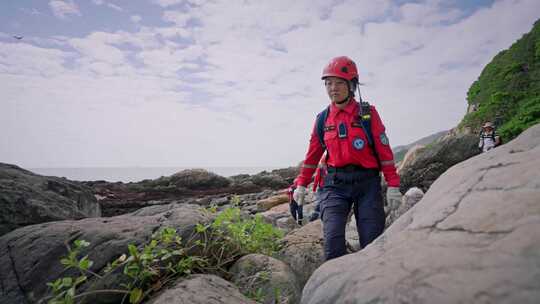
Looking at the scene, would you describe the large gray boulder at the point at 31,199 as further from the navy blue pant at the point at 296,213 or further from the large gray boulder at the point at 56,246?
the navy blue pant at the point at 296,213

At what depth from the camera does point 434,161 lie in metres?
7.65

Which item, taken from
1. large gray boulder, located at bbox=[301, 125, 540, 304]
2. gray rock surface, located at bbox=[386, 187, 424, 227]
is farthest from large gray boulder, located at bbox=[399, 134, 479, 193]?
large gray boulder, located at bbox=[301, 125, 540, 304]

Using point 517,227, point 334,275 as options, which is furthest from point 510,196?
point 334,275

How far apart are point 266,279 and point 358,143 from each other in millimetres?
1854

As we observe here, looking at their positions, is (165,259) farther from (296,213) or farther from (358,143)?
(296,213)

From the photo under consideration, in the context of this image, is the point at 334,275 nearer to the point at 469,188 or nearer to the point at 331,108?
the point at 469,188

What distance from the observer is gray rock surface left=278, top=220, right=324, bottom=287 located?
3.51m

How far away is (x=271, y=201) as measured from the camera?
1365 centimetres

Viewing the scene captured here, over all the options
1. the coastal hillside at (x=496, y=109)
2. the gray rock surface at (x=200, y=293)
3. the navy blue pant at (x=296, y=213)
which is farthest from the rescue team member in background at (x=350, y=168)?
the navy blue pant at (x=296, y=213)

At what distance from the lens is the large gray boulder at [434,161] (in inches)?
298

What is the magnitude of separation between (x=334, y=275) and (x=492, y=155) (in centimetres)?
130

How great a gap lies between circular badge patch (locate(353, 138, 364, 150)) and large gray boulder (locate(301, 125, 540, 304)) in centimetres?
172

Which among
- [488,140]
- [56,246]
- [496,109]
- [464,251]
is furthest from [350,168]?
[496,109]

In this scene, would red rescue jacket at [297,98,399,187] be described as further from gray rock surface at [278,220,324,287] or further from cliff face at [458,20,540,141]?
cliff face at [458,20,540,141]
